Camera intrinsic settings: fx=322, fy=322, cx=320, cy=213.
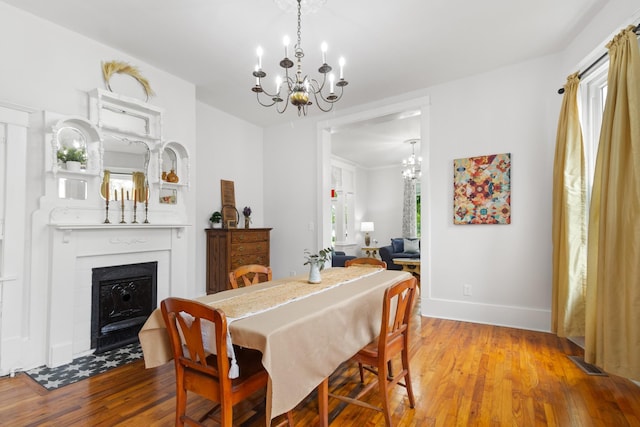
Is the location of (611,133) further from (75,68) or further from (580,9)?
(75,68)

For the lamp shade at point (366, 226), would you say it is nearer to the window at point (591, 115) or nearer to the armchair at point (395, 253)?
the armchair at point (395, 253)

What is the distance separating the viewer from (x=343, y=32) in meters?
2.93

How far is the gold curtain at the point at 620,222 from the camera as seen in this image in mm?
2037

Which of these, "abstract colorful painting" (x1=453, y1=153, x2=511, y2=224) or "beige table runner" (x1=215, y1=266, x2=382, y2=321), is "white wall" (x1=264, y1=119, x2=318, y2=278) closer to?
"abstract colorful painting" (x1=453, y1=153, x2=511, y2=224)

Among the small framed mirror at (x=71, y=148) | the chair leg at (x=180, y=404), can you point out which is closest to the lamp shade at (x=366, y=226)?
the small framed mirror at (x=71, y=148)

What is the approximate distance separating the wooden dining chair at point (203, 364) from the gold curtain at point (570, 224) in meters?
2.74

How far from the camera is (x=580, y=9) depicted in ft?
8.69

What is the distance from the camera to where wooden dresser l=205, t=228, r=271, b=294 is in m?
4.36

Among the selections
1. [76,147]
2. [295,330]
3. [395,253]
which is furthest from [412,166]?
[295,330]

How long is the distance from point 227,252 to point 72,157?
203 centimetres

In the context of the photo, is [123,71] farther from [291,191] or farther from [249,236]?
[291,191]

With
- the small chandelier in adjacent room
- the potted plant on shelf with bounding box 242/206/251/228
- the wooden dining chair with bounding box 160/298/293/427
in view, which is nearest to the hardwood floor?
the wooden dining chair with bounding box 160/298/293/427

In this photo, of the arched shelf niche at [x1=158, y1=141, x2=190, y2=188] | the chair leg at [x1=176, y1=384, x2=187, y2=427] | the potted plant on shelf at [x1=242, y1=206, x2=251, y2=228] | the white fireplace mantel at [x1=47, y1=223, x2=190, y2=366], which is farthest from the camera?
the potted plant on shelf at [x1=242, y1=206, x2=251, y2=228]

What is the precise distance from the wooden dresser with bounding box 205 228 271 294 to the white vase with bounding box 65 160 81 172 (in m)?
1.86
